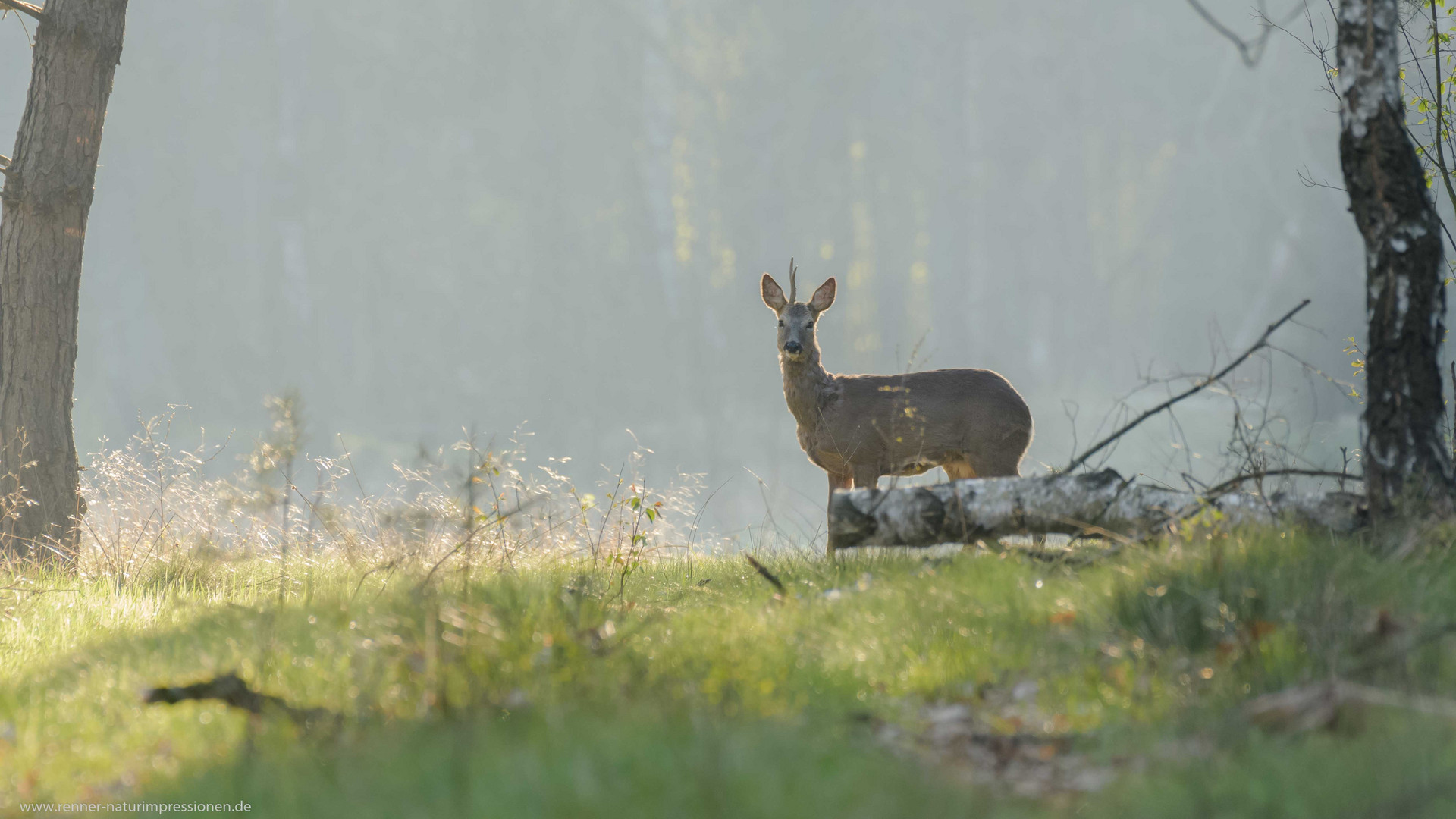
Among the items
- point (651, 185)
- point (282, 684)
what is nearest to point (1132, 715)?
point (282, 684)

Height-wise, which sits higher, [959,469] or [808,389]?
[808,389]

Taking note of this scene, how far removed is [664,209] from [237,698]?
167358 mm

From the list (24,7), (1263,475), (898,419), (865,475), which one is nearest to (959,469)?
(898,419)

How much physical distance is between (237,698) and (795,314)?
20.6 feet

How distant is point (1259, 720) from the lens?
8.44 ft

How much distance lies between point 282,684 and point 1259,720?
10.5 feet

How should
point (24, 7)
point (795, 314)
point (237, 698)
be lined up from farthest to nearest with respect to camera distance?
point (795, 314) < point (24, 7) < point (237, 698)

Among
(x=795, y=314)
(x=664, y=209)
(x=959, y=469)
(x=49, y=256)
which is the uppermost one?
(x=664, y=209)

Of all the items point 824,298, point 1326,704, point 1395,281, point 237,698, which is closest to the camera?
point 1326,704

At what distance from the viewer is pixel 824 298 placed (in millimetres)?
8797

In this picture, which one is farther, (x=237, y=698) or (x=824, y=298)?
(x=824, y=298)

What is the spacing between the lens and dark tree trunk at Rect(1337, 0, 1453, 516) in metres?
4.13

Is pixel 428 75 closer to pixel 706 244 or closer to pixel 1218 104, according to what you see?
pixel 706 244

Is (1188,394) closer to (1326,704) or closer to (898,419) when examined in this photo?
(1326,704)
